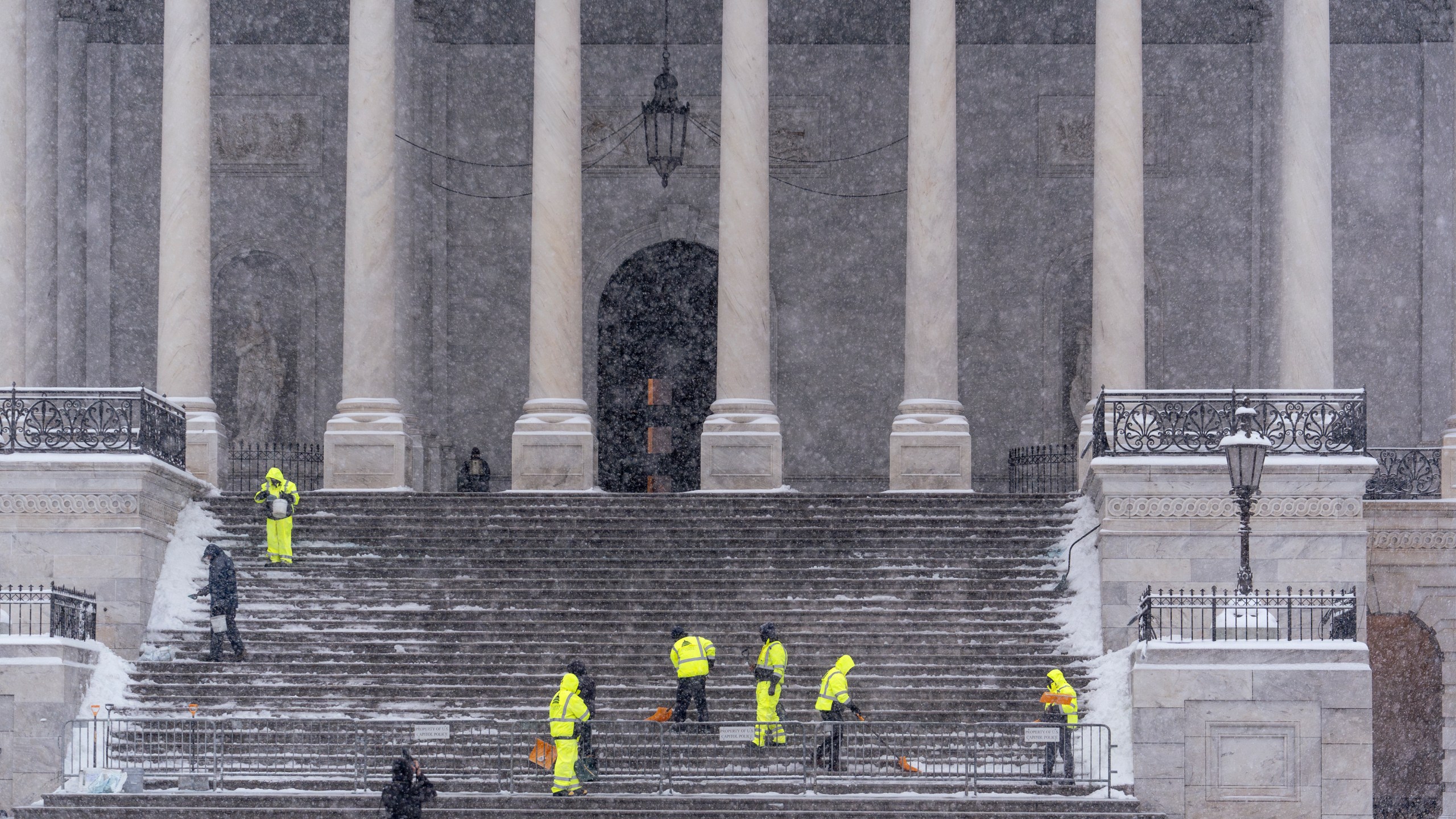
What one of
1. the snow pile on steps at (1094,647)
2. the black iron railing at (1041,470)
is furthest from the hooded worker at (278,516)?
the black iron railing at (1041,470)

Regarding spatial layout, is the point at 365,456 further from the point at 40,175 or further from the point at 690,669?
the point at 690,669

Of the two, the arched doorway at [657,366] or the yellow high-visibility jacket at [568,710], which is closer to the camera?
the yellow high-visibility jacket at [568,710]

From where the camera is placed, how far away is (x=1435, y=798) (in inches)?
1180

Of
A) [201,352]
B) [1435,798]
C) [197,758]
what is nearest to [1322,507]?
[1435,798]

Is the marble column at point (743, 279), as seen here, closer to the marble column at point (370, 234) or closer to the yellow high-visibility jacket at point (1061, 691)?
the marble column at point (370, 234)

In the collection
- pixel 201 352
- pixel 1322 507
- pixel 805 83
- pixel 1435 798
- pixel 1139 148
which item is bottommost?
pixel 1435 798

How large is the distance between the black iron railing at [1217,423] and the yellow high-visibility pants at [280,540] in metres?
10.5

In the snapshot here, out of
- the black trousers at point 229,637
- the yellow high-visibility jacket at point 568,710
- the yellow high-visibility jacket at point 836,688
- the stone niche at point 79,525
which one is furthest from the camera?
the stone niche at point 79,525

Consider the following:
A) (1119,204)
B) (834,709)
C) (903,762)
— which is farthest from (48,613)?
(1119,204)

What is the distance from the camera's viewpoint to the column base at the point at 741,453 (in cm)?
3039

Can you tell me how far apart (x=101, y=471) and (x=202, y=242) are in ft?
19.7

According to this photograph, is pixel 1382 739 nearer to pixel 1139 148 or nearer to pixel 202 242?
pixel 1139 148

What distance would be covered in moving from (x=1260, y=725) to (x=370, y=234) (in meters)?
15.9

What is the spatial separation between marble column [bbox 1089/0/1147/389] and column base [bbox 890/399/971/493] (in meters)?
2.22
